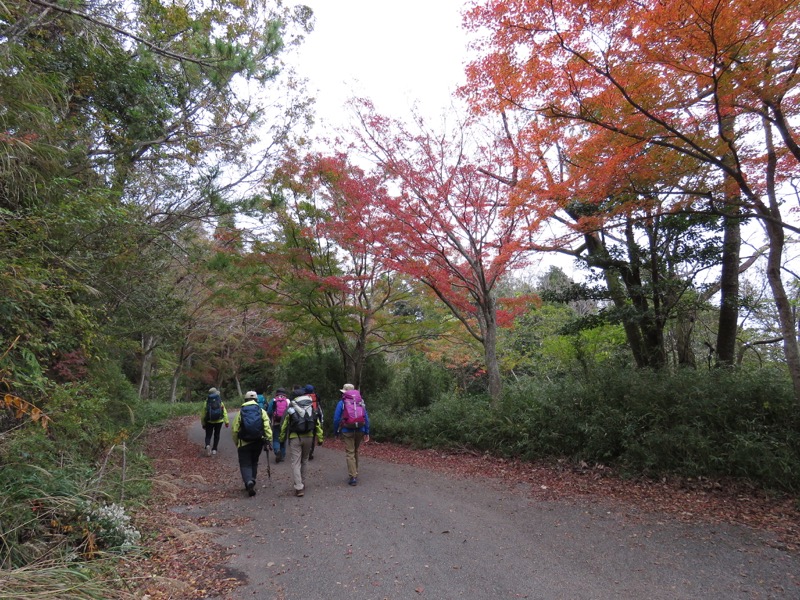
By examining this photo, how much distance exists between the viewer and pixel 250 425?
642cm

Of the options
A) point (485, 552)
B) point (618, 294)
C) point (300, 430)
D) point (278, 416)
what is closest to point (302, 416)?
point (300, 430)

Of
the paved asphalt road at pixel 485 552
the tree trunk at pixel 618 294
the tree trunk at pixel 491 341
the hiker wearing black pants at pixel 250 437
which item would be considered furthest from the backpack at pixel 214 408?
the tree trunk at pixel 618 294

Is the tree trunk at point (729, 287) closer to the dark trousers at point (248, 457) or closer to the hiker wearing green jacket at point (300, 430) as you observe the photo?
the hiker wearing green jacket at point (300, 430)

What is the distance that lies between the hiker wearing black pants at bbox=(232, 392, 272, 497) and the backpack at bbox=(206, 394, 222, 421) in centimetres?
355

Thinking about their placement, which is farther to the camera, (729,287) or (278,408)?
(278,408)

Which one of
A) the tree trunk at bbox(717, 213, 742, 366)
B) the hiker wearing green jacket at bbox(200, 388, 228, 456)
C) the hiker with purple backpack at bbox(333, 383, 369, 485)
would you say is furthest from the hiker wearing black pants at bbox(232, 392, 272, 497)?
the tree trunk at bbox(717, 213, 742, 366)

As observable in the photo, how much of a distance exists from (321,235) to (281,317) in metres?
2.92

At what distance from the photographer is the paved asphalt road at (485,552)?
3.41 metres

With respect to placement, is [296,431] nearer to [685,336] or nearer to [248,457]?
[248,457]

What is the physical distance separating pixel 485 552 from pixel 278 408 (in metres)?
6.19

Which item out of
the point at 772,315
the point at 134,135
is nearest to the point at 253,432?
the point at 134,135

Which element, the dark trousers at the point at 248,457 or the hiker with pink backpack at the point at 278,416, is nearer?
the dark trousers at the point at 248,457

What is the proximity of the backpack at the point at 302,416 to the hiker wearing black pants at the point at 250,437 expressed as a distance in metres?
0.40

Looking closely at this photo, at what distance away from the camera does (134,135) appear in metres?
7.67
